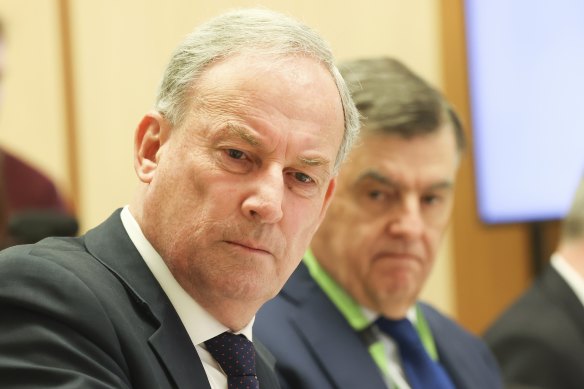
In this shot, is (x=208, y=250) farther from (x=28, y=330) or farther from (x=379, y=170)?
(x=379, y=170)

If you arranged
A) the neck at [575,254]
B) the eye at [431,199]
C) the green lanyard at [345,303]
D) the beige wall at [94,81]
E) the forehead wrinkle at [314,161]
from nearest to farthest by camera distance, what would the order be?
the forehead wrinkle at [314,161] < the green lanyard at [345,303] < the eye at [431,199] < the neck at [575,254] < the beige wall at [94,81]

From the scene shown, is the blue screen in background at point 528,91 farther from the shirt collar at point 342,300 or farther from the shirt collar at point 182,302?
the shirt collar at point 182,302

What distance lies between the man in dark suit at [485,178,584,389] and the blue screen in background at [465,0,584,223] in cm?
129

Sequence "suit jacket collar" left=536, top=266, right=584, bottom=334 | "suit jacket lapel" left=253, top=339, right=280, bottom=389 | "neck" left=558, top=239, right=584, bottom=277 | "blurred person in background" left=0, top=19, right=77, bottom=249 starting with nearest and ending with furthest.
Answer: "suit jacket lapel" left=253, top=339, right=280, bottom=389
"blurred person in background" left=0, top=19, right=77, bottom=249
"suit jacket collar" left=536, top=266, right=584, bottom=334
"neck" left=558, top=239, right=584, bottom=277

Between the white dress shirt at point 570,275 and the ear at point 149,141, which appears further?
the white dress shirt at point 570,275

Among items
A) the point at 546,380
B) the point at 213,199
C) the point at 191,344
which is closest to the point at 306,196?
the point at 213,199

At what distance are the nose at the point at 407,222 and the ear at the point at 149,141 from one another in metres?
0.92

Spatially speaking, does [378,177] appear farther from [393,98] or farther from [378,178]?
[393,98]

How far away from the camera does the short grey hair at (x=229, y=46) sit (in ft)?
5.39

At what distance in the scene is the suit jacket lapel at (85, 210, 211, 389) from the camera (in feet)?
4.99

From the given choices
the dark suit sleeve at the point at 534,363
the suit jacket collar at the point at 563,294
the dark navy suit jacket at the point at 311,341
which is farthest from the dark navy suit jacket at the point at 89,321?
the suit jacket collar at the point at 563,294

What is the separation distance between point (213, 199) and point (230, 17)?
35 centimetres

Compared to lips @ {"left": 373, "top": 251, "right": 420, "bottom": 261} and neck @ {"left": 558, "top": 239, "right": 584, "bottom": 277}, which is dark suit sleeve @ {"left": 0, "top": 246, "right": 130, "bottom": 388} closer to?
lips @ {"left": 373, "top": 251, "right": 420, "bottom": 261}

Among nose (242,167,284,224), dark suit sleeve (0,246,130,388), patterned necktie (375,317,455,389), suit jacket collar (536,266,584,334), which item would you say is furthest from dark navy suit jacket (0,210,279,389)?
suit jacket collar (536,266,584,334)
